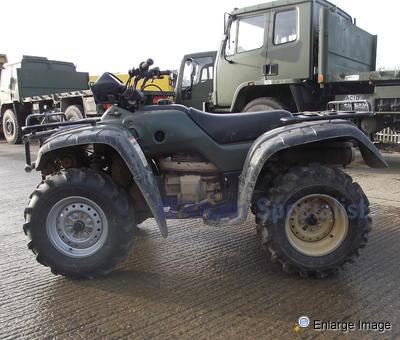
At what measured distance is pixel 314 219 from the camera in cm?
341

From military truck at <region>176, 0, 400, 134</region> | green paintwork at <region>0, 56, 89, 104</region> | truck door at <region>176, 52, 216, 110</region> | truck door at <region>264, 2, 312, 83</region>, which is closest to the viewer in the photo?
military truck at <region>176, 0, 400, 134</region>

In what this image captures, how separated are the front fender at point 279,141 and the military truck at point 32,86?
12.3 metres

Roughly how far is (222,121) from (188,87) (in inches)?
312

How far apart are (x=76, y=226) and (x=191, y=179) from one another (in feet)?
3.32

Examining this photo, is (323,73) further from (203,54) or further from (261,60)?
(203,54)

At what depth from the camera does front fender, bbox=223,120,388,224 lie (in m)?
3.23

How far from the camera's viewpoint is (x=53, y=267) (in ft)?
11.1

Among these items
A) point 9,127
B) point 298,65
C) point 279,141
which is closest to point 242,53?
point 298,65

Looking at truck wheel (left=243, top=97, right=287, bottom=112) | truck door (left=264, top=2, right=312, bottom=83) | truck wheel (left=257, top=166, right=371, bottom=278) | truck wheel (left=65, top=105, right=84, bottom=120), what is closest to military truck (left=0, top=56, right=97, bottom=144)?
truck wheel (left=65, top=105, right=84, bottom=120)

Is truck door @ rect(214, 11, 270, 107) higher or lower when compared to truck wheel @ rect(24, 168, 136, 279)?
higher

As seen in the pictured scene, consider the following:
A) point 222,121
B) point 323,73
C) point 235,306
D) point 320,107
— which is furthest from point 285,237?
point 320,107

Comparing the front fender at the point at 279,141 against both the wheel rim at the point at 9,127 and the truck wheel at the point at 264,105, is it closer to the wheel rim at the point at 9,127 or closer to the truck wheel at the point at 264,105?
the truck wheel at the point at 264,105

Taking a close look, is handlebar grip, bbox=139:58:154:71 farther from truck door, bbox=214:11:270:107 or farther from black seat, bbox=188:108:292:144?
truck door, bbox=214:11:270:107

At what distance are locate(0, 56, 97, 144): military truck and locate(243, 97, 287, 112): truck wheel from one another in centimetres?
798
